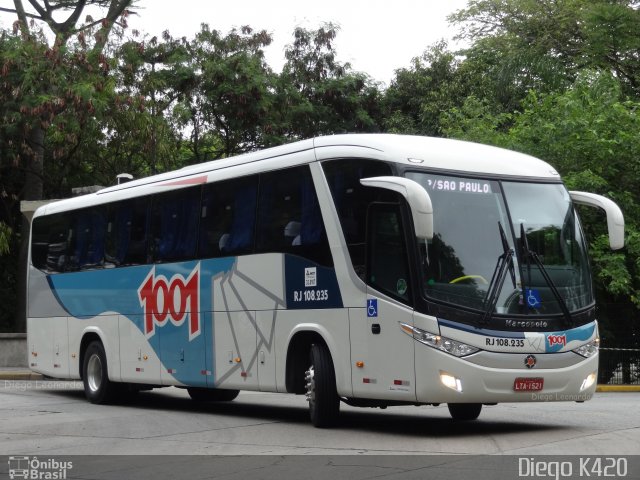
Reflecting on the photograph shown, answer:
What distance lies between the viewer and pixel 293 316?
46.4ft

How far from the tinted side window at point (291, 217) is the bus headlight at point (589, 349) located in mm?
3091

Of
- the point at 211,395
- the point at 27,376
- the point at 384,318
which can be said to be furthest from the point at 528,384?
the point at 27,376

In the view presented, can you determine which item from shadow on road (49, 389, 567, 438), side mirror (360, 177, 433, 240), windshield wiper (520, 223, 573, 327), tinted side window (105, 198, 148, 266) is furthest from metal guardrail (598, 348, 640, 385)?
side mirror (360, 177, 433, 240)

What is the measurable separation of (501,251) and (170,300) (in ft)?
21.2

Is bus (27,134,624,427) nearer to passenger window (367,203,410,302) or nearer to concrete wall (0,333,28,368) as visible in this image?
passenger window (367,203,410,302)

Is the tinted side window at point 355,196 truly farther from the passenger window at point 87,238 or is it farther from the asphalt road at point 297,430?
the passenger window at point 87,238

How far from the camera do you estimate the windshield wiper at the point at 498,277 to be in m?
12.1

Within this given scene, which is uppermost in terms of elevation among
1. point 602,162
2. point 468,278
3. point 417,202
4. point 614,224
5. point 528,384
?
point 602,162

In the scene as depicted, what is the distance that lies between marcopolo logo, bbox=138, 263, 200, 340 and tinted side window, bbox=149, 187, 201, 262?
1.08ft

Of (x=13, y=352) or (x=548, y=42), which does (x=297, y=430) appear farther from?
(x=548, y=42)

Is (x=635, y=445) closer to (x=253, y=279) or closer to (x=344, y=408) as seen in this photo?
(x=253, y=279)

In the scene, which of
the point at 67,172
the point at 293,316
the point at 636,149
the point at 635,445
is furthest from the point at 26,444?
the point at 67,172
